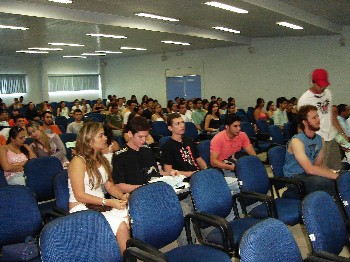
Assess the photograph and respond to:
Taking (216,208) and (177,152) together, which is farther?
(177,152)

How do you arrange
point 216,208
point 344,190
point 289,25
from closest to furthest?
1. point 344,190
2. point 216,208
3. point 289,25

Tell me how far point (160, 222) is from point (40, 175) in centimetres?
187

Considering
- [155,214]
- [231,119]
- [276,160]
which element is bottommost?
[155,214]

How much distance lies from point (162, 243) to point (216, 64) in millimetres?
12861

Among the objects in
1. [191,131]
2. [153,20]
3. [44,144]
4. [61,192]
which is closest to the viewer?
[61,192]

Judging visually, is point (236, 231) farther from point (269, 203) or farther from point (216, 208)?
point (269, 203)

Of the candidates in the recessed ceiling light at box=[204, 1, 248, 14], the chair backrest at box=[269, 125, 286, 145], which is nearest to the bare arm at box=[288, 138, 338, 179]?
the chair backrest at box=[269, 125, 286, 145]

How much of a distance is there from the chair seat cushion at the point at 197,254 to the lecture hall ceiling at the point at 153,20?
5.02 m

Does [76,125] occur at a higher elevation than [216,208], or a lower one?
higher

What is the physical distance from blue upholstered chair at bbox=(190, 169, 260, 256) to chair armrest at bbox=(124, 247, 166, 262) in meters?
0.70

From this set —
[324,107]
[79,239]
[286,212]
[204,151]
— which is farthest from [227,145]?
[79,239]

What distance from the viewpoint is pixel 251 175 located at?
3.91 m

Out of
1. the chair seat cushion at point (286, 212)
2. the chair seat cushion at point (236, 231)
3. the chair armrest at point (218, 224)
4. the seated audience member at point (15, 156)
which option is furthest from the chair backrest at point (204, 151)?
the chair armrest at point (218, 224)

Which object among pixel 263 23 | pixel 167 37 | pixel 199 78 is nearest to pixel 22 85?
pixel 199 78
